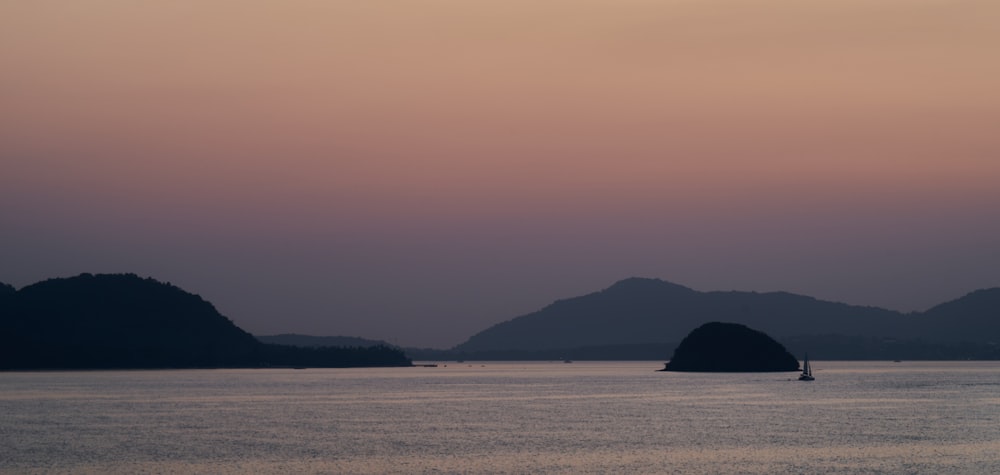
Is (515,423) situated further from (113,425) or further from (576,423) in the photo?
(113,425)

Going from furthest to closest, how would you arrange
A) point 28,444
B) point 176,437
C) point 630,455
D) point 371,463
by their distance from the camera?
point 176,437
point 28,444
point 630,455
point 371,463

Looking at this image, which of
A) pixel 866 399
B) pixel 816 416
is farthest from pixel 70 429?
pixel 866 399

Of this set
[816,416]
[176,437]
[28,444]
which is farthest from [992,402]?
[28,444]

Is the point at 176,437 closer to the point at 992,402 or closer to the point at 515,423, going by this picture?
the point at 515,423

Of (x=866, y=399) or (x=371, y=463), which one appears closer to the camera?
(x=371, y=463)

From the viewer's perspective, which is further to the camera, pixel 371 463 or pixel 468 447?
pixel 468 447

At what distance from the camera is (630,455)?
97312 mm

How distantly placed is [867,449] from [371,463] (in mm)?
40367

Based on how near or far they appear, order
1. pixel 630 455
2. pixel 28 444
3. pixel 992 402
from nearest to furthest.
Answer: pixel 630 455 < pixel 28 444 < pixel 992 402

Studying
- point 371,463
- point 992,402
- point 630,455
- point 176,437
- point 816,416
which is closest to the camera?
point 371,463

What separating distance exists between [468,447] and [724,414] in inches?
2190

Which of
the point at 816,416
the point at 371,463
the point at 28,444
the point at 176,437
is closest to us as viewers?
the point at 371,463

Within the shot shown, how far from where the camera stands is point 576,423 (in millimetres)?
132750

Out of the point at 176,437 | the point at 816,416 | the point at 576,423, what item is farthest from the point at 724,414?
the point at 176,437
